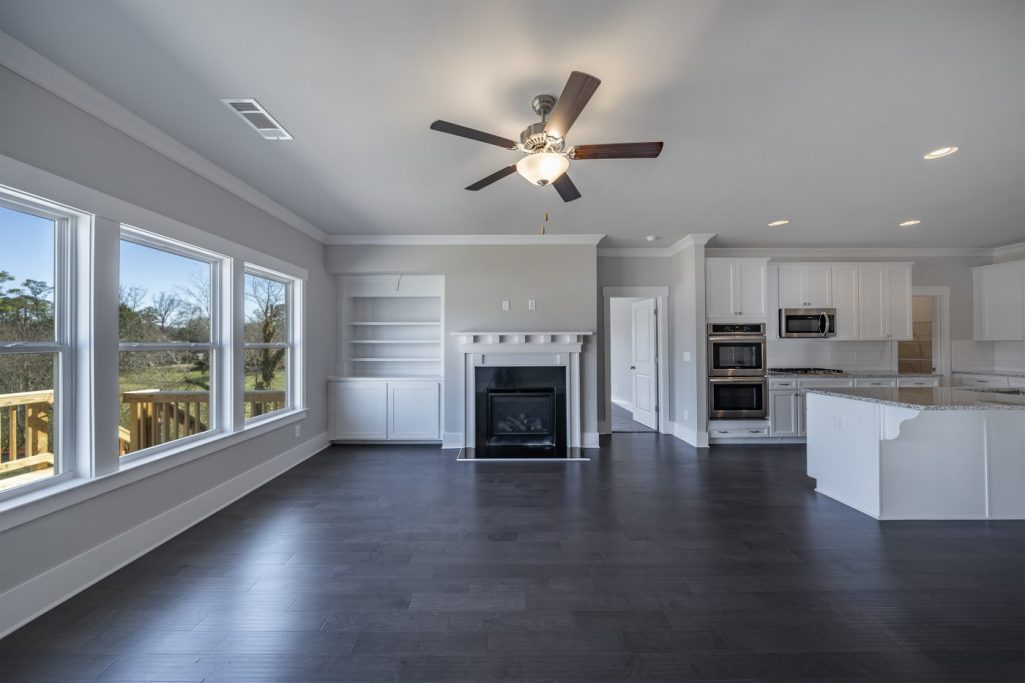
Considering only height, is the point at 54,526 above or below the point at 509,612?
above

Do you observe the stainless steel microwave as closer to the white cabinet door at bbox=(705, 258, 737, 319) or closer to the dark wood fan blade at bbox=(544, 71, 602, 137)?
the white cabinet door at bbox=(705, 258, 737, 319)

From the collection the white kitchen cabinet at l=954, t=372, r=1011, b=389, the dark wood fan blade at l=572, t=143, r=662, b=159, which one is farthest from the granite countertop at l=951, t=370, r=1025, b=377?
the dark wood fan blade at l=572, t=143, r=662, b=159

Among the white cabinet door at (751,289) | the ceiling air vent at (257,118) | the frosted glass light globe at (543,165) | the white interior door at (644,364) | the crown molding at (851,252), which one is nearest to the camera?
the frosted glass light globe at (543,165)

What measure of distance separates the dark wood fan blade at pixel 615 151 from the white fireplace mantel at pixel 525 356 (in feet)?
9.01

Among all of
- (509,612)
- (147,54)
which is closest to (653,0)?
(147,54)

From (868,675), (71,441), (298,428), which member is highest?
(71,441)

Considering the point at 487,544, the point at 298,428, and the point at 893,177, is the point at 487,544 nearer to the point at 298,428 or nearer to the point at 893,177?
the point at 298,428

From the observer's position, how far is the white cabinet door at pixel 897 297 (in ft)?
17.4

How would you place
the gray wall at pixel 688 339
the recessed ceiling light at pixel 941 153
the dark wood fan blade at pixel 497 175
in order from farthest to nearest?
the gray wall at pixel 688 339, the recessed ceiling light at pixel 941 153, the dark wood fan blade at pixel 497 175

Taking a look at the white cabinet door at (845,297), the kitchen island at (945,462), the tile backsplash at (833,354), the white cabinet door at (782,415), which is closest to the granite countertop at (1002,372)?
the tile backsplash at (833,354)

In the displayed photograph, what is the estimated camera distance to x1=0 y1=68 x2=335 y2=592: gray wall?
5.92 ft

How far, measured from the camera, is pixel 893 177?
316cm

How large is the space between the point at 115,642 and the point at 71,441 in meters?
1.08

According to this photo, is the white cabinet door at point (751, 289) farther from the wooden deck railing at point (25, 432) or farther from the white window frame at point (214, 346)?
the wooden deck railing at point (25, 432)
